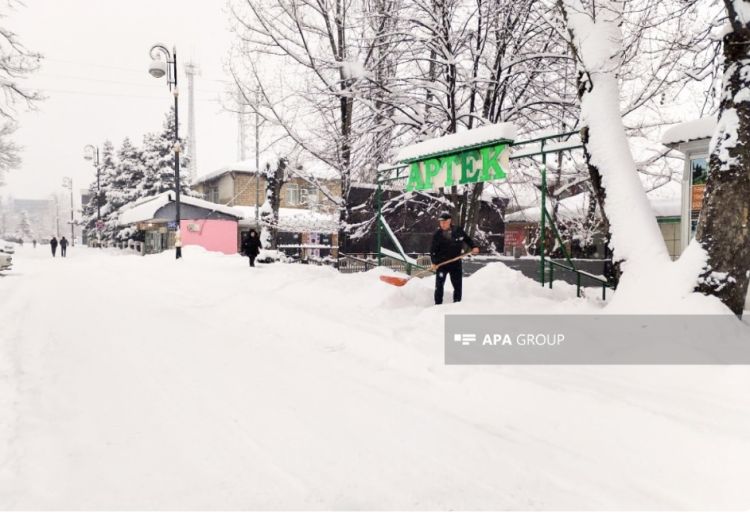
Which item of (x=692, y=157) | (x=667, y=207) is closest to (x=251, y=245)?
(x=692, y=157)

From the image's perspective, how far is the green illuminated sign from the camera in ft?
24.6

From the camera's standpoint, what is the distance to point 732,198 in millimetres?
4746

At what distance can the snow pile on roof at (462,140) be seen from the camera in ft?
24.1

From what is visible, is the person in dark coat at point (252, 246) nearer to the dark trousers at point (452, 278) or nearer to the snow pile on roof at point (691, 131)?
the dark trousers at point (452, 278)

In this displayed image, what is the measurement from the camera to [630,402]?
358cm

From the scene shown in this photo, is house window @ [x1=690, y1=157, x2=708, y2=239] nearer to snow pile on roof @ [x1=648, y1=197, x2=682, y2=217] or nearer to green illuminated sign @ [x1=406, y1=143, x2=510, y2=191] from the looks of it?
green illuminated sign @ [x1=406, y1=143, x2=510, y2=191]

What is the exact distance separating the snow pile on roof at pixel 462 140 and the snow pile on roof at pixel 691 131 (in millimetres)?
2672

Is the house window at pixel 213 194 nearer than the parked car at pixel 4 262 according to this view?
No

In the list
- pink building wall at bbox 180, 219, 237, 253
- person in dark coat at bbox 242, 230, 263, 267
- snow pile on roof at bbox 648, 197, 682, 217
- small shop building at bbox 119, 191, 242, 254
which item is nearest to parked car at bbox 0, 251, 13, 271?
person in dark coat at bbox 242, 230, 263, 267

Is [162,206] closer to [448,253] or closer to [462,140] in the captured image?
[462,140]

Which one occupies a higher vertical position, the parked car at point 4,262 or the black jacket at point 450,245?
the black jacket at point 450,245

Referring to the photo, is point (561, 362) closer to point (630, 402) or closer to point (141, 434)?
point (630, 402)

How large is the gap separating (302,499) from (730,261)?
4.99m

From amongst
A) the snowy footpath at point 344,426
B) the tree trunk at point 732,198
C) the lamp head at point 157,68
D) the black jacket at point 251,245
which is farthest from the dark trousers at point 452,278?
the lamp head at point 157,68
